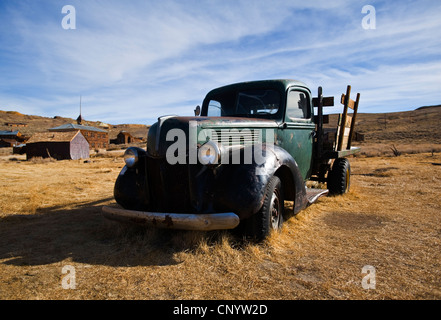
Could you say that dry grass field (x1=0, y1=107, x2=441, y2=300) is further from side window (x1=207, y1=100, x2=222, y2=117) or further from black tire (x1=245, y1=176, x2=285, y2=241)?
side window (x1=207, y1=100, x2=222, y2=117)

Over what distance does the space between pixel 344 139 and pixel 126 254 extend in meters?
5.11

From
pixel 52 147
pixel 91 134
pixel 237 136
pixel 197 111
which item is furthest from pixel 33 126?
pixel 237 136

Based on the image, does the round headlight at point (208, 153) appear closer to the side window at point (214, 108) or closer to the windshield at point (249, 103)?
the windshield at point (249, 103)

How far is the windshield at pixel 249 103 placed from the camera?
4.41 metres

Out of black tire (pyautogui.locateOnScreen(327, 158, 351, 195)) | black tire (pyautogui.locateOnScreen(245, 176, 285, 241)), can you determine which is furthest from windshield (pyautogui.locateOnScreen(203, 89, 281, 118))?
black tire (pyautogui.locateOnScreen(327, 158, 351, 195))

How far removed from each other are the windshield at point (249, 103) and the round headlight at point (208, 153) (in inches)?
66.9

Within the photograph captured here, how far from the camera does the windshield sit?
14.5 feet

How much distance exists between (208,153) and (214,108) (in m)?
2.20

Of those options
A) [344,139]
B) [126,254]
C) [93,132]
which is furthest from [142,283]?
[93,132]

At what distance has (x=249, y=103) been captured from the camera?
15.0 feet

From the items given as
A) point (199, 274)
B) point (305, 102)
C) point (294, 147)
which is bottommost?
point (199, 274)

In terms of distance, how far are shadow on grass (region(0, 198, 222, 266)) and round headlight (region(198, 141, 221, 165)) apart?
869mm
